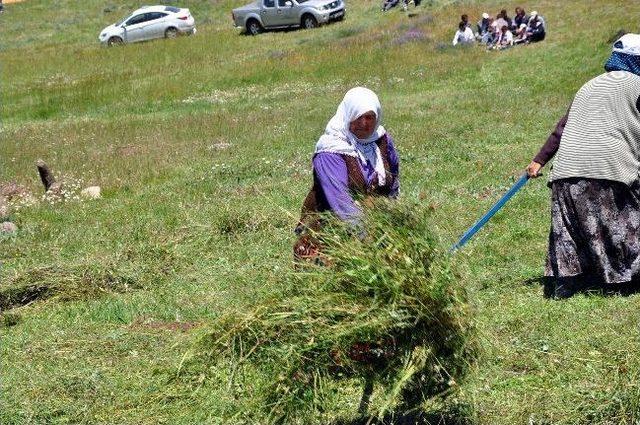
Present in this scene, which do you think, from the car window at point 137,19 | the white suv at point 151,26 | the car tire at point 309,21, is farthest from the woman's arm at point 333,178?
the car window at point 137,19

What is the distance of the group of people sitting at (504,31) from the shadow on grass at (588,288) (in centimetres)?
1763

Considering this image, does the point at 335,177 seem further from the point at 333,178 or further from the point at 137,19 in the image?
the point at 137,19

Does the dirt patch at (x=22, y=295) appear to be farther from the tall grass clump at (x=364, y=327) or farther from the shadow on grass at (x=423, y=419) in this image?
the tall grass clump at (x=364, y=327)

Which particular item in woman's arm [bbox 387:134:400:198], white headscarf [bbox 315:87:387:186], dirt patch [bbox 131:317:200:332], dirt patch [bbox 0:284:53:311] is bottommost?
dirt patch [bbox 0:284:53:311]

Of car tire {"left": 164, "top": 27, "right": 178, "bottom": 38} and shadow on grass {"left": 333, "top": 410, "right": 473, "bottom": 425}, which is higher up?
shadow on grass {"left": 333, "top": 410, "right": 473, "bottom": 425}

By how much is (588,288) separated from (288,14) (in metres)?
27.7

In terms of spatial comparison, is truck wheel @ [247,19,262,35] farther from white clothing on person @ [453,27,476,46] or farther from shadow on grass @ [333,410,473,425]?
shadow on grass @ [333,410,473,425]

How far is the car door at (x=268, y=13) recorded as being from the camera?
33.4m

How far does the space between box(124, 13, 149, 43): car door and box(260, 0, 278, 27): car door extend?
4.70 metres

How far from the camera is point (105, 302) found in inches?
A: 301

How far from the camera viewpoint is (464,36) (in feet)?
80.9

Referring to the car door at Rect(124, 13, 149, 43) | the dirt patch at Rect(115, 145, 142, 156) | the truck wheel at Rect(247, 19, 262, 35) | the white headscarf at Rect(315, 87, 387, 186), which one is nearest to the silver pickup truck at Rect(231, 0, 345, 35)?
the truck wheel at Rect(247, 19, 262, 35)

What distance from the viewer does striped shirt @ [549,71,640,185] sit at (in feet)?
21.1

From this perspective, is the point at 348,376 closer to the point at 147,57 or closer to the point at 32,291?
the point at 32,291
